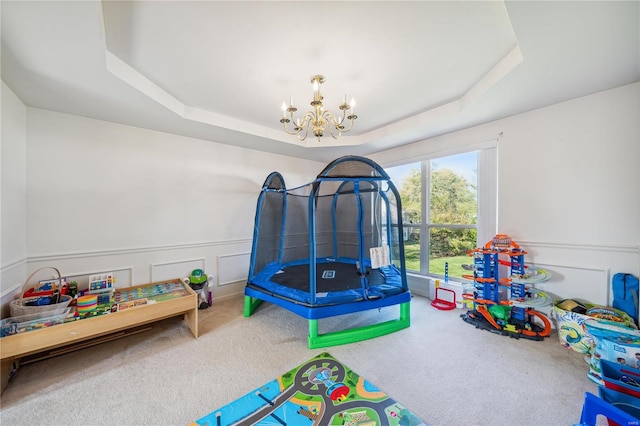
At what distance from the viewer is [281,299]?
2.59 metres

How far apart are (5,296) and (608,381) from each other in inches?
179

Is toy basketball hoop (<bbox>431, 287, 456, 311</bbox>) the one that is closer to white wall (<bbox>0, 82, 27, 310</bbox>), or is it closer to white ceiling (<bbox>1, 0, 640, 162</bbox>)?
white ceiling (<bbox>1, 0, 640, 162</bbox>)

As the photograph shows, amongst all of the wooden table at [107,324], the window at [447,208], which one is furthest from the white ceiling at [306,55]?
the wooden table at [107,324]

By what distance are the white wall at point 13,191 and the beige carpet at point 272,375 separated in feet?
2.97

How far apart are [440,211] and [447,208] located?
0.37 ft

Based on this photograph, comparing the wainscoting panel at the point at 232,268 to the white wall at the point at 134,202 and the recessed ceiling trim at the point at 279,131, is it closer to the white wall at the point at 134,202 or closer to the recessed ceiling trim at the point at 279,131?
the white wall at the point at 134,202

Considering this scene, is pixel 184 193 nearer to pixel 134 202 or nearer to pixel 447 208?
pixel 134 202

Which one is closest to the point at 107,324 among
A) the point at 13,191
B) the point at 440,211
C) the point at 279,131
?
the point at 13,191

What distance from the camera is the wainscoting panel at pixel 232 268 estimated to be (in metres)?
3.58

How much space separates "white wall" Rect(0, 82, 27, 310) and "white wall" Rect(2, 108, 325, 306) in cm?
8

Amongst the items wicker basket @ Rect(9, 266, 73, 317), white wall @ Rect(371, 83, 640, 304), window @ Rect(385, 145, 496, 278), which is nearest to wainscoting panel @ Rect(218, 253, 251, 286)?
wicker basket @ Rect(9, 266, 73, 317)

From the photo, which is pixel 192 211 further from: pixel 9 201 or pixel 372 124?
pixel 372 124

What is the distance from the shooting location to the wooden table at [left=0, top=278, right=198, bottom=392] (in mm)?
1708

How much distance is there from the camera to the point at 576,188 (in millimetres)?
2434
